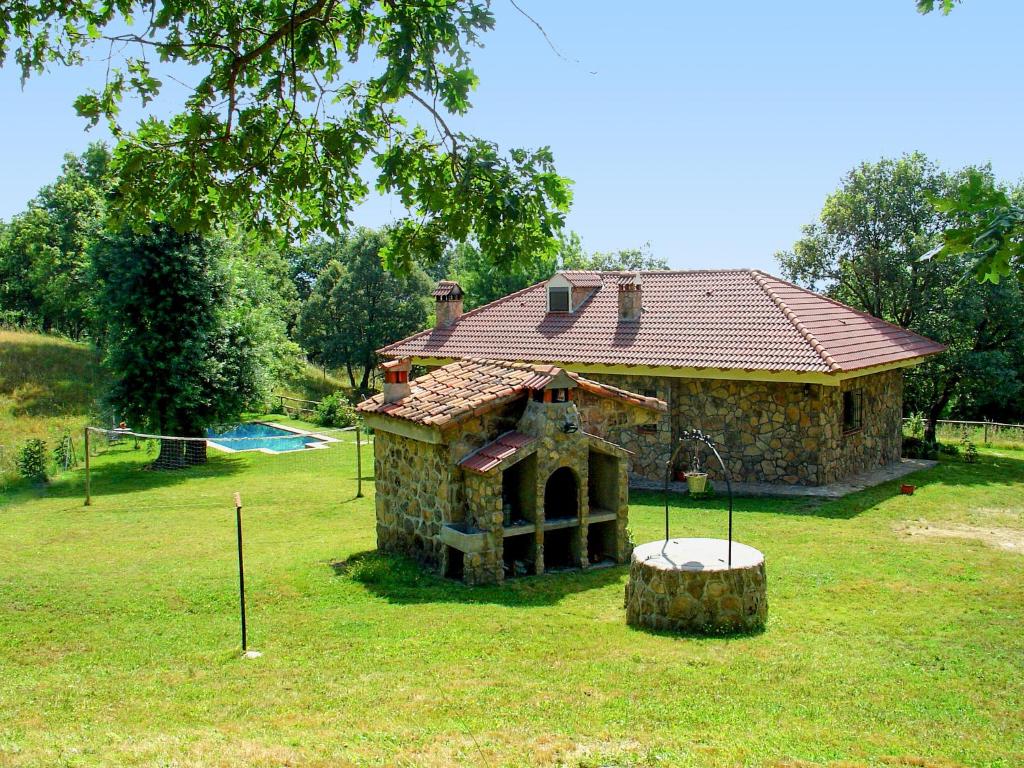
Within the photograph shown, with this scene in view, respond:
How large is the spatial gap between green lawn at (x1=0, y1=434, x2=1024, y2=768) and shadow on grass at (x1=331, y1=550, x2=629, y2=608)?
0.06 meters

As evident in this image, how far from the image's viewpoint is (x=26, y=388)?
34.1m

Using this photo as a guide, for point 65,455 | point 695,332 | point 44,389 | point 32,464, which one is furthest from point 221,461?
point 695,332

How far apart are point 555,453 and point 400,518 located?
297cm

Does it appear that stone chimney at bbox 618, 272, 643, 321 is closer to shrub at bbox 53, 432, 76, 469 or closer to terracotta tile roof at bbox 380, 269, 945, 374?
terracotta tile roof at bbox 380, 269, 945, 374

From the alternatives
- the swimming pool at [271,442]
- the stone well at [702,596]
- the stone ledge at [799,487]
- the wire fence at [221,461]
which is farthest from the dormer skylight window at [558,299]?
the stone well at [702,596]

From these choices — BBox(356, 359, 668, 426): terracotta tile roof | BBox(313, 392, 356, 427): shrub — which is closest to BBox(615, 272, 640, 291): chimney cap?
BBox(356, 359, 668, 426): terracotta tile roof

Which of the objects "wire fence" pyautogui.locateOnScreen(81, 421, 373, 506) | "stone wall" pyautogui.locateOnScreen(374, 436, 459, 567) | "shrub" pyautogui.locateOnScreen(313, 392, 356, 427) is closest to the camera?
"stone wall" pyautogui.locateOnScreen(374, 436, 459, 567)

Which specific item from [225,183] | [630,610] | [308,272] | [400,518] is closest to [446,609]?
[630,610]

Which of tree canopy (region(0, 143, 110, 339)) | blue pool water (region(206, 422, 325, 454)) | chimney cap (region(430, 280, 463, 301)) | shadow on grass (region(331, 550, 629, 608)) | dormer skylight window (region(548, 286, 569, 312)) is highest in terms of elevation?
tree canopy (region(0, 143, 110, 339))

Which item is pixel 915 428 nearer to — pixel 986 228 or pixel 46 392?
pixel 986 228

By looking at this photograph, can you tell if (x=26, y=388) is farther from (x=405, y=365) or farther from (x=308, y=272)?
(x=308, y=272)

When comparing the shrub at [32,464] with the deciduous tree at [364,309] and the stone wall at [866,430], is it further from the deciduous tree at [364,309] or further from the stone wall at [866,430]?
the deciduous tree at [364,309]

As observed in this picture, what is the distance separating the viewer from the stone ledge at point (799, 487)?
19.8 meters

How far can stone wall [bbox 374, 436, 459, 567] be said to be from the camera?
1317cm
